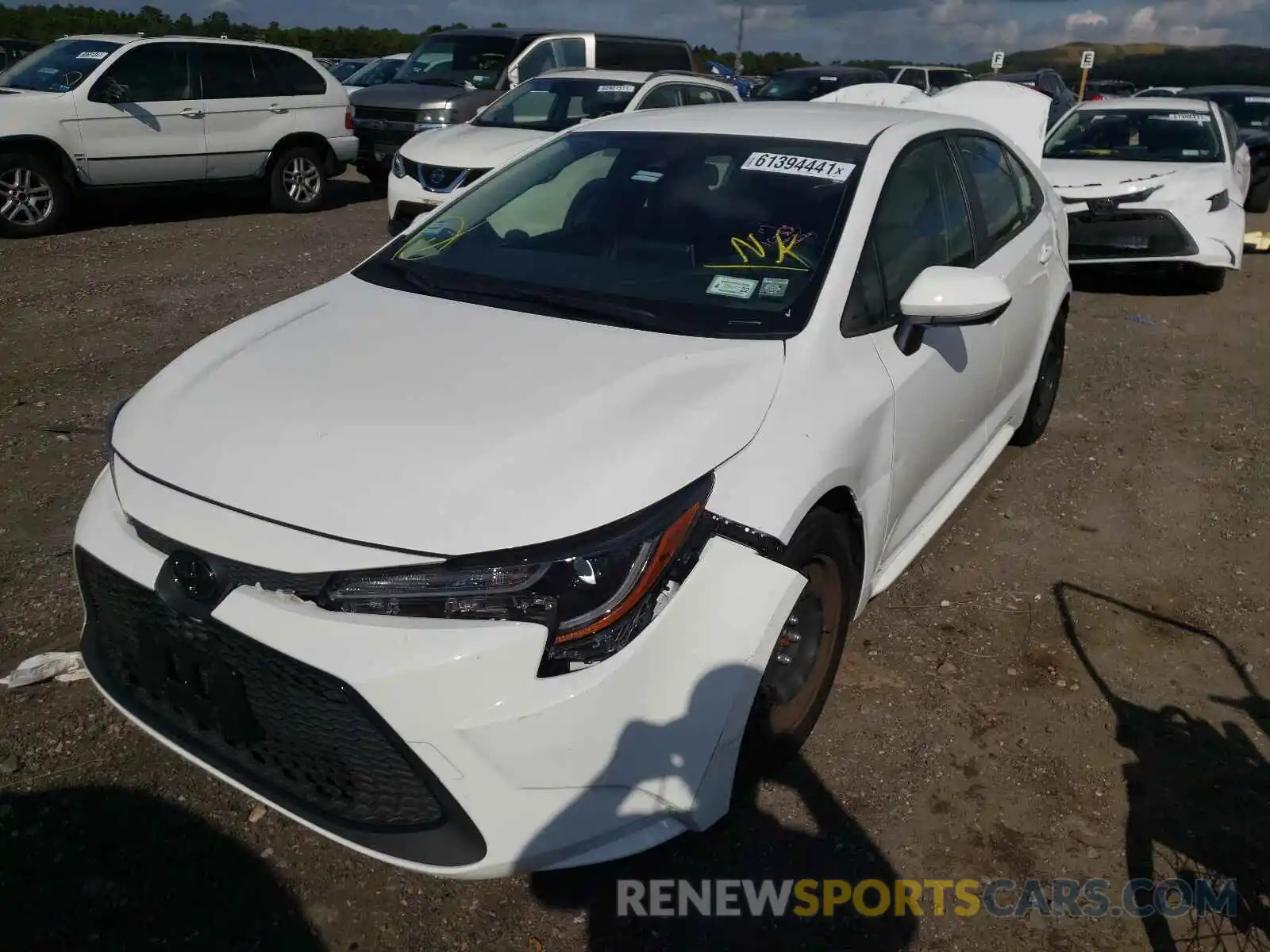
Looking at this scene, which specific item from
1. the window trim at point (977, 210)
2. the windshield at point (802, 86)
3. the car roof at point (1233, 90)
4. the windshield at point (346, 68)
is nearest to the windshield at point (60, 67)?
the window trim at point (977, 210)

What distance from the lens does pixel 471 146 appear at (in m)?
8.62

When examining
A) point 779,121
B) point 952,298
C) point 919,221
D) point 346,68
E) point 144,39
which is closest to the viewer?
point 952,298

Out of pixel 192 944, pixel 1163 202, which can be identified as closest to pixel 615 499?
pixel 192 944

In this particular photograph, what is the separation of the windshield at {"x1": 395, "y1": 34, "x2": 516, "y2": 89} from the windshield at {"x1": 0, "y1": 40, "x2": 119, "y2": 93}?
3635 millimetres

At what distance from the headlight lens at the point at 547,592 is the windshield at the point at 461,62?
1084 centimetres

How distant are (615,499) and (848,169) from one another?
5.31ft

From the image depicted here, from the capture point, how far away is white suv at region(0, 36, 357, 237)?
9000mm

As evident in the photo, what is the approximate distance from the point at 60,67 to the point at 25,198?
1.42 m

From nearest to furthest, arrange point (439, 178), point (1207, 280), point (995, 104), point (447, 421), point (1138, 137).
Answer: point (447, 421)
point (995, 104)
point (439, 178)
point (1207, 280)
point (1138, 137)

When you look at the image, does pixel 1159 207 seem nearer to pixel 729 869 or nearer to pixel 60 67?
pixel 729 869

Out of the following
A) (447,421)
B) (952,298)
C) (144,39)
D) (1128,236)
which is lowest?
(1128,236)

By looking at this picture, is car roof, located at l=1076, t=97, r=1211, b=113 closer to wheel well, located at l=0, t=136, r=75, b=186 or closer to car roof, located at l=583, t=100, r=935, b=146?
car roof, located at l=583, t=100, r=935, b=146

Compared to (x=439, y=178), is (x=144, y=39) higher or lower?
higher

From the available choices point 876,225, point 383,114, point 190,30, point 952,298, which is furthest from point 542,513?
point 190,30
